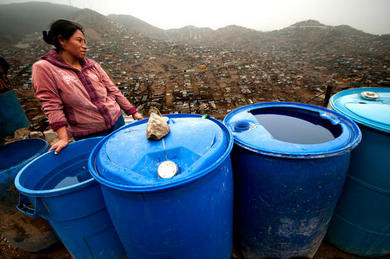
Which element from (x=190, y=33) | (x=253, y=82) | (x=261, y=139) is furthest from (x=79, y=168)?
(x=190, y=33)

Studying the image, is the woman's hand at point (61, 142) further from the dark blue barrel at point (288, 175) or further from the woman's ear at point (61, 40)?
the dark blue barrel at point (288, 175)

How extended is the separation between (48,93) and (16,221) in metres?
1.24

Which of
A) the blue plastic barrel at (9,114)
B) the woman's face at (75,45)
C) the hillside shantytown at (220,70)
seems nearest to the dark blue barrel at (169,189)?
the woman's face at (75,45)

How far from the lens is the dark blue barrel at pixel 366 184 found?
128 cm

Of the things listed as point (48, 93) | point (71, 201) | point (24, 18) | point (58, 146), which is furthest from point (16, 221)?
point (24, 18)

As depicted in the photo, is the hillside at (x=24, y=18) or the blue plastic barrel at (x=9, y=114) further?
the hillside at (x=24, y=18)

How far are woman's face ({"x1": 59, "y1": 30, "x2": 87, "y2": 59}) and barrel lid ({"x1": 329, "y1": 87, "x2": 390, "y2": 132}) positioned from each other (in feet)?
7.51

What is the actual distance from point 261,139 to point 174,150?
63cm

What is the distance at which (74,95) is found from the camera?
5.09ft

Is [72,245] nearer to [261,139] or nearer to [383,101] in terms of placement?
[261,139]

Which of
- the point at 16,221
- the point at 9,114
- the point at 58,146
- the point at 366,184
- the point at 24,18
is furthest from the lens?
the point at 24,18

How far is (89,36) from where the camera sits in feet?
40.6

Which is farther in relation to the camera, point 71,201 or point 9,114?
point 9,114

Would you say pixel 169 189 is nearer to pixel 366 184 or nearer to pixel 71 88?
pixel 71 88
